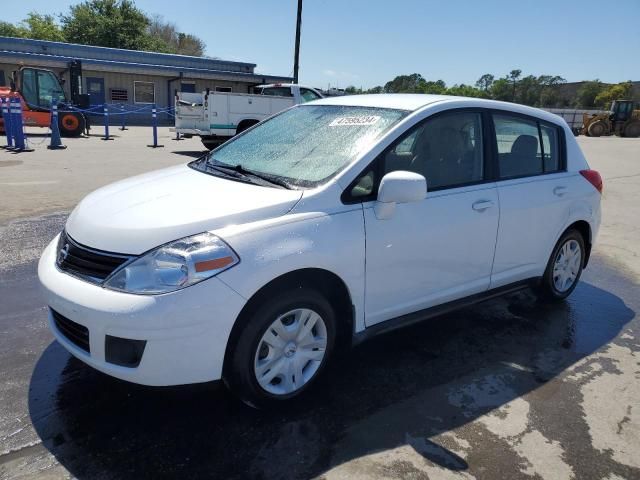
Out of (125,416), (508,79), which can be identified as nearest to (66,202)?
(125,416)

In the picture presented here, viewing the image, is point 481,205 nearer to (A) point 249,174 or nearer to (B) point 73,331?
(A) point 249,174

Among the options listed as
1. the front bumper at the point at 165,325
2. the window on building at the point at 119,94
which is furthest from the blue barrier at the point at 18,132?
the window on building at the point at 119,94

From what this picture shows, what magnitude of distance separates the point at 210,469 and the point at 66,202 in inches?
256

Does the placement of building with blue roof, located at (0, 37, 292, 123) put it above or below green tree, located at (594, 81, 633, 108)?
below

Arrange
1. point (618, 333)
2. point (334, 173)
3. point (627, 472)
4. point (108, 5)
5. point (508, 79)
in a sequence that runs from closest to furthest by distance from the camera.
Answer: point (627, 472) → point (334, 173) → point (618, 333) → point (108, 5) → point (508, 79)

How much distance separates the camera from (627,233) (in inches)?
304

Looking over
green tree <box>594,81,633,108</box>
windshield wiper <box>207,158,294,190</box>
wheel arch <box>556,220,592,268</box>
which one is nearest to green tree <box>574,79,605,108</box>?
green tree <box>594,81,633,108</box>

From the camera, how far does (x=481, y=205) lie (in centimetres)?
359

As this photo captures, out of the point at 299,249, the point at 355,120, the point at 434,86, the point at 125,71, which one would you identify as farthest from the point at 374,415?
the point at 434,86

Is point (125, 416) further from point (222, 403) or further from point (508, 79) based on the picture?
point (508, 79)

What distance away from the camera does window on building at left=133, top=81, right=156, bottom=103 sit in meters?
33.8

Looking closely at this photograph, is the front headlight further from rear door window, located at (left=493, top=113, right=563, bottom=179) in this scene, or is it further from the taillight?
the taillight

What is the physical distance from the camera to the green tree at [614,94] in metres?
70.6

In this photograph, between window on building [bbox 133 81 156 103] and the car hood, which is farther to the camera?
window on building [bbox 133 81 156 103]
